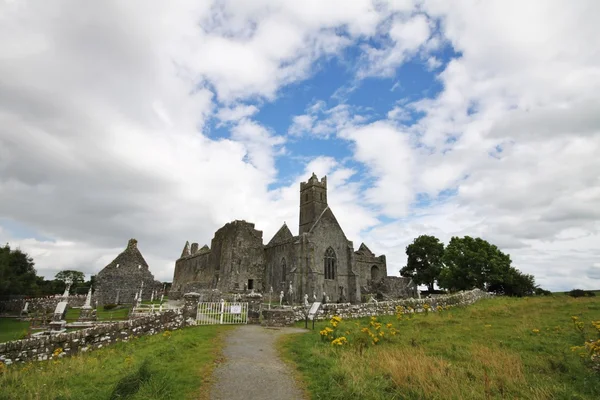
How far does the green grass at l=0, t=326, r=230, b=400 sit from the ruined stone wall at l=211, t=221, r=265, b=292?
30433 mm

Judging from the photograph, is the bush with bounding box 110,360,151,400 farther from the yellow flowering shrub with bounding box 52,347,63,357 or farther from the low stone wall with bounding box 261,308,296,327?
the low stone wall with bounding box 261,308,296,327

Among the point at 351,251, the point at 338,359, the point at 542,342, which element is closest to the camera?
the point at 338,359

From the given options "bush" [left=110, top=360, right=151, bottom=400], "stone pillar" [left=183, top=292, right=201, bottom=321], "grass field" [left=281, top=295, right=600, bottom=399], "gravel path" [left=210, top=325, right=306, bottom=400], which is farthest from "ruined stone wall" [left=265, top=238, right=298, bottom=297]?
"bush" [left=110, top=360, right=151, bottom=400]

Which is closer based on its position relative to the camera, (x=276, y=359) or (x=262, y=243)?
(x=276, y=359)

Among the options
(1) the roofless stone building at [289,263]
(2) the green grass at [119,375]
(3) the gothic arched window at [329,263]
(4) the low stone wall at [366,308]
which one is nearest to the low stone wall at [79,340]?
(2) the green grass at [119,375]

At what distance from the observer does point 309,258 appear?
38.8m

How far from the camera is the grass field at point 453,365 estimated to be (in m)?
6.57

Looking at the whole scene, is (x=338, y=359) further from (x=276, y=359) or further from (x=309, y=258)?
(x=309, y=258)

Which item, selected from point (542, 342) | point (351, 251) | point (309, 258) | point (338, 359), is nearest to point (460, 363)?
point (338, 359)

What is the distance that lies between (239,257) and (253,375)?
3524 cm

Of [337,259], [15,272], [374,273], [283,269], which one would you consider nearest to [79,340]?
[15,272]

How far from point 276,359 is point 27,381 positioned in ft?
20.6

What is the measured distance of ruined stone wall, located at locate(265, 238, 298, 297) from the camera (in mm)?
40219

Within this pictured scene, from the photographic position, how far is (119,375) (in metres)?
7.93
